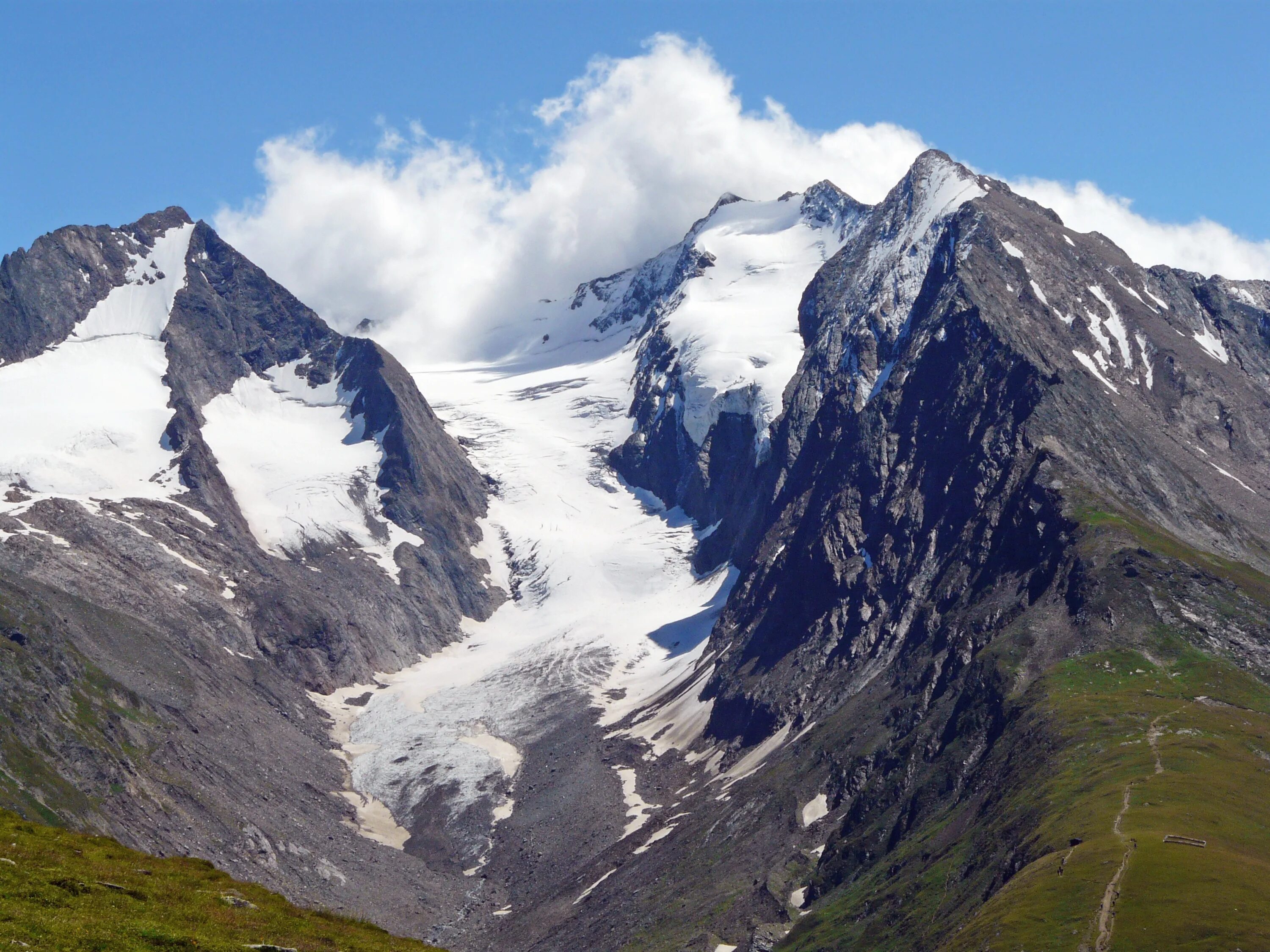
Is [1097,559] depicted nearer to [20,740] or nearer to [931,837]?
[931,837]

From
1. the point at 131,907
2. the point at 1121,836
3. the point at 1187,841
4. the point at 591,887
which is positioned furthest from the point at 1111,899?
the point at 591,887

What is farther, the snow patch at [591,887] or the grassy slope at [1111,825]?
the snow patch at [591,887]

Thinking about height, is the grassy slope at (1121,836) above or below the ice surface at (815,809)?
below

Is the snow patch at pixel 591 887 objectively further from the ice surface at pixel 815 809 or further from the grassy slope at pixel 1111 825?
the grassy slope at pixel 1111 825

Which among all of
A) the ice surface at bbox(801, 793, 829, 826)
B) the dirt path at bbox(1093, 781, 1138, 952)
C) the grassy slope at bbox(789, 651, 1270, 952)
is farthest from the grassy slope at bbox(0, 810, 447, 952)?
the ice surface at bbox(801, 793, 829, 826)

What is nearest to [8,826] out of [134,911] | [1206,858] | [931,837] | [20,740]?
[134,911]

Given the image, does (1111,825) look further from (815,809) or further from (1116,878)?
(815,809)

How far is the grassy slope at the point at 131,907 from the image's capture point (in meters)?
39.4

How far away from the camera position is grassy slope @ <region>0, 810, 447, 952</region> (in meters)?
39.4

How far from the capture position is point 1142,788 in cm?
11444

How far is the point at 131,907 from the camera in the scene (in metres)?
43.3

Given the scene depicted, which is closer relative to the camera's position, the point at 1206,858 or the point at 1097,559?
the point at 1206,858

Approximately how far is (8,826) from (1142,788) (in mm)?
92046

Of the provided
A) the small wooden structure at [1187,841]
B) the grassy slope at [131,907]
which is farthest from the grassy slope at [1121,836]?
the grassy slope at [131,907]
